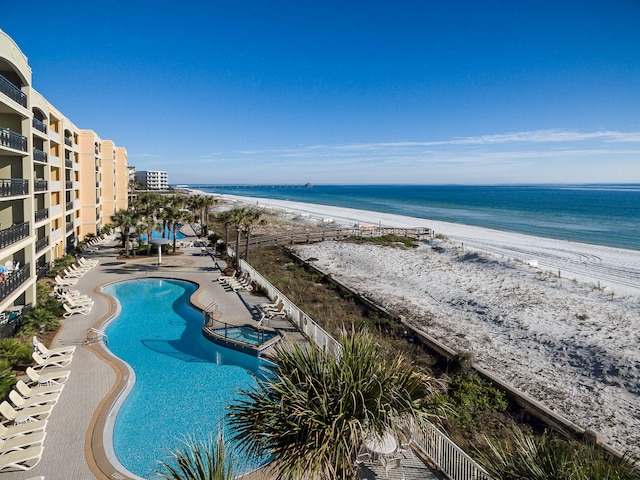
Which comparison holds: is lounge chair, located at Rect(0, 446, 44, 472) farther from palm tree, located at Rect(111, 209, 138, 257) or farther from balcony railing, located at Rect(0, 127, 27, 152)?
palm tree, located at Rect(111, 209, 138, 257)

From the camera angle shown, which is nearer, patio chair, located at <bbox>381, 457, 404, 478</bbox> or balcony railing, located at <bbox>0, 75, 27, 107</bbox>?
patio chair, located at <bbox>381, 457, 404, 478</bbox>

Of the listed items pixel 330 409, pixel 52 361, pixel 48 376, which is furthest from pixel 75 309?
pixel 330 409

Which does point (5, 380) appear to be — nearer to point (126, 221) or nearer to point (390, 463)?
point (390, 463)

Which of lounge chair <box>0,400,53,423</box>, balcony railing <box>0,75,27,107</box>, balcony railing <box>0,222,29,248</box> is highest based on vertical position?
balcony railing <box>0,75,27,107</box>

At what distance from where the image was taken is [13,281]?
14547 millimetres

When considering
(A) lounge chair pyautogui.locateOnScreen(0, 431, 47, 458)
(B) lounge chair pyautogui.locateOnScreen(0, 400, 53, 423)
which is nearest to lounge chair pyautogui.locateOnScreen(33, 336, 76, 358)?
(B) lounge chair pyautogui.locateOnScreen(0, 400, 53, 423)

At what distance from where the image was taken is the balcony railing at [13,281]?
13625mm

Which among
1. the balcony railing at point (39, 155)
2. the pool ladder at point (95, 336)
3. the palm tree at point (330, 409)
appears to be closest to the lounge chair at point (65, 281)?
the balcony railing at point (39, 155)

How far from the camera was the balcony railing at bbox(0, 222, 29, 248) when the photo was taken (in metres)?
13.9

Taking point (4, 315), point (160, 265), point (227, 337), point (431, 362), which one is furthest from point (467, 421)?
point (160, 265)

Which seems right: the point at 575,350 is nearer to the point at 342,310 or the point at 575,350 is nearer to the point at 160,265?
the point at 342,310

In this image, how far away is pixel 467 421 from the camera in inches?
420

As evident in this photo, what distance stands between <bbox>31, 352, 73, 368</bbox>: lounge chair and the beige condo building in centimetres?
222

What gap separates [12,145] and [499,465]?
17.5 meters
